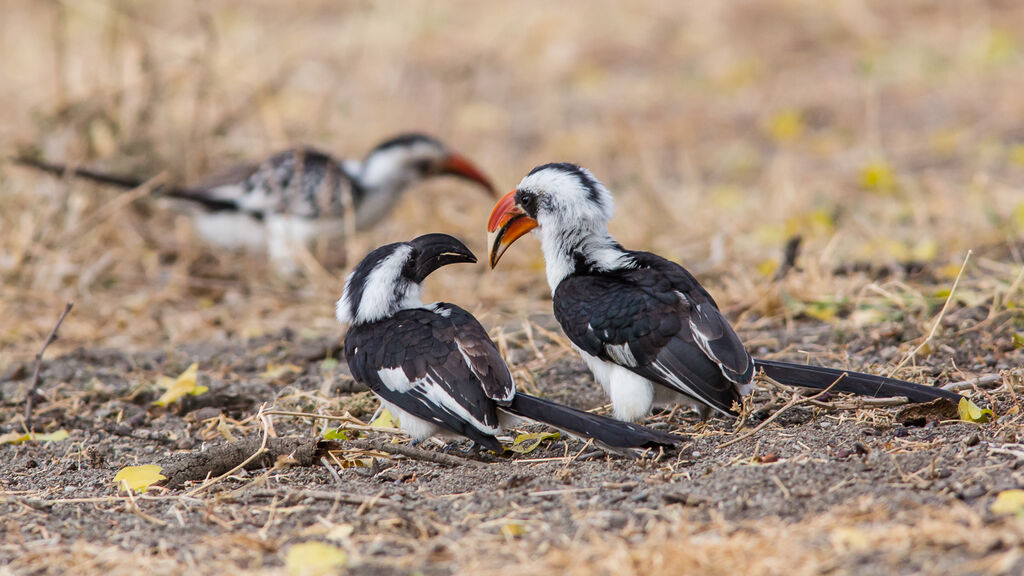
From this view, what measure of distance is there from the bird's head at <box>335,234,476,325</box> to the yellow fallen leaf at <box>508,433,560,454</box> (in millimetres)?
646

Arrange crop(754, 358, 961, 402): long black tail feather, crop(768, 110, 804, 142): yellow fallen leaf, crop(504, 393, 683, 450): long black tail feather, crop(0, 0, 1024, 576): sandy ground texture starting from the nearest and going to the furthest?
crop(0, 0, 1024, 576): sandy ground texture < crop(504, 393, 683, 450): long black tail feather < crop(754, 358, 961, 402): long black tail feather < crop(768, 110, 804, 142): yellow fallen leaf

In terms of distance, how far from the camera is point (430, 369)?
3604 millimetres

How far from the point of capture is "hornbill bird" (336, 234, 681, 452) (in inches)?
136

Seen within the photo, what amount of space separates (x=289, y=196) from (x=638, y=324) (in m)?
3.76

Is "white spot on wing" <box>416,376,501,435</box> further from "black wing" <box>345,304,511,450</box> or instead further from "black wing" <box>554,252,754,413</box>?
"black wing" <box>554,252,754,413</box>

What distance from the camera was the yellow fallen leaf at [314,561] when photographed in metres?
2.58

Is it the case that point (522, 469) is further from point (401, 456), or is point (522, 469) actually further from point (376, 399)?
point (376, 399)

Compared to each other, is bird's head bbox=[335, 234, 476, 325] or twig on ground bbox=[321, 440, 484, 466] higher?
bird's head bbox=[335, 234, 476, 325]

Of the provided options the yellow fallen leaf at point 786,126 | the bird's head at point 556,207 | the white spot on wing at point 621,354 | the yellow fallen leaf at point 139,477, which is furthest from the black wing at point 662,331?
the yellow fallen leaf at point 786,126

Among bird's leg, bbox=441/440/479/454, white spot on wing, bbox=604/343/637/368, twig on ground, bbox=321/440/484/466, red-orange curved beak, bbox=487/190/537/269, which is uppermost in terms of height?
red-orange curved beak, bbox=487/190/537/269

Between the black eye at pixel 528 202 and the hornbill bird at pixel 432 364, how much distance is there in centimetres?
33

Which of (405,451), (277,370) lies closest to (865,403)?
(405,451)

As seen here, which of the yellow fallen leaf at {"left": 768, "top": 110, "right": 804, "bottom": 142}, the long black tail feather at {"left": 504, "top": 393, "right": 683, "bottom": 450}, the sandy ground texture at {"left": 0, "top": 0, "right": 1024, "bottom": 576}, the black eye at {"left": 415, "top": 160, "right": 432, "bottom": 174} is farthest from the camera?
the yellow fallen leaf at {"left": 768, "top": 110, "right": 804, "bottom": 142}

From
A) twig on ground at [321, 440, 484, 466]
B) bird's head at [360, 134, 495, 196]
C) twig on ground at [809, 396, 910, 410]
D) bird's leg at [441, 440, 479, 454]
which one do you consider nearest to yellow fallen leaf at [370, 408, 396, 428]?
bird's leg at [441, 440, 479, 454]
